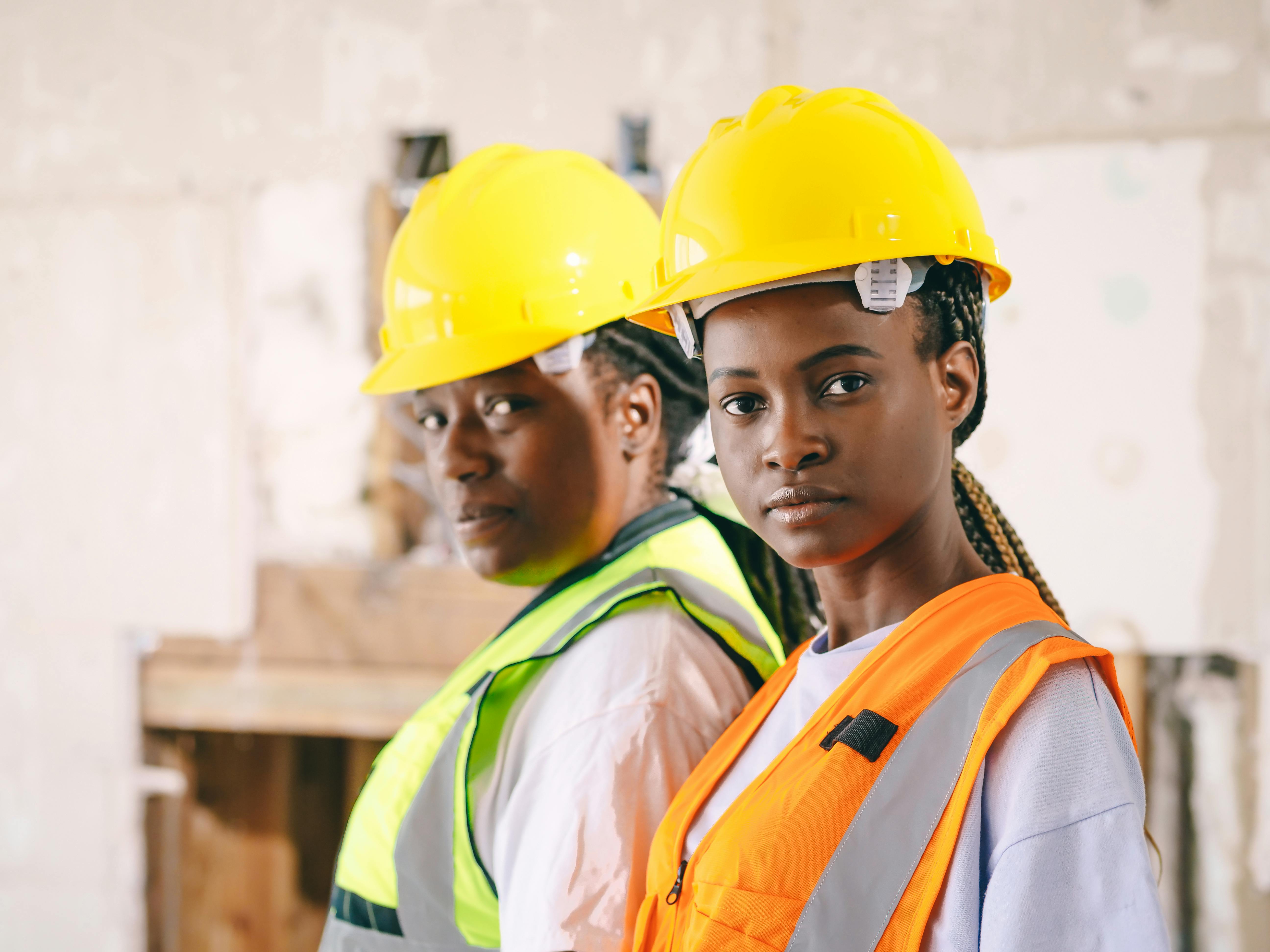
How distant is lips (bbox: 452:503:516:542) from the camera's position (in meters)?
1.32

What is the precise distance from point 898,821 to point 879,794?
0.08 feet

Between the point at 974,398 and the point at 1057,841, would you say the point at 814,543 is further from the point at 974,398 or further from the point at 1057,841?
the point at 1057,841

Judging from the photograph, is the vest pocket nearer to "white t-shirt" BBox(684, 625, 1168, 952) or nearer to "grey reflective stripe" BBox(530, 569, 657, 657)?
"white t-shirt" BBox(684, 625, 1168, 952)

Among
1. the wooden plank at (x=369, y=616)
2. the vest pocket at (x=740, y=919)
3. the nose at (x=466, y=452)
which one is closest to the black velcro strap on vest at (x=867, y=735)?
the vest pocket at (x=740, y=919)

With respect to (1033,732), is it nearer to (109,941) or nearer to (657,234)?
(657,234)

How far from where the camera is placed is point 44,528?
2893 millimetres

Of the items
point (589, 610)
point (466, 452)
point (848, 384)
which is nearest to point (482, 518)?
point (466, 452)

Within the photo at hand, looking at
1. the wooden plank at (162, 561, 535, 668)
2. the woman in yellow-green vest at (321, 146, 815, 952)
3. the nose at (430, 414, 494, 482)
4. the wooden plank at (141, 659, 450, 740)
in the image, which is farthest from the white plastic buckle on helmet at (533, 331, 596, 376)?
the wooden plank at (141, 659, 450, 740)

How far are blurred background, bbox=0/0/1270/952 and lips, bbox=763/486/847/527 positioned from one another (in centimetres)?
159

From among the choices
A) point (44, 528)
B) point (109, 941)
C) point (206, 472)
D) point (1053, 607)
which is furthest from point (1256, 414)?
point (109, 941)

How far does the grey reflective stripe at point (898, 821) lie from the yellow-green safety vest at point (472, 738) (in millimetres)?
451

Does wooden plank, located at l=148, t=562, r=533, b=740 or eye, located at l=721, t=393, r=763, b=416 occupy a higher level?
eye, located at l=721, t=393, r=763, b=416

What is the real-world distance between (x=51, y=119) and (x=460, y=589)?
1.93m

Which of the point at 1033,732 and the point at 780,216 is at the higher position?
the point at 780,216
